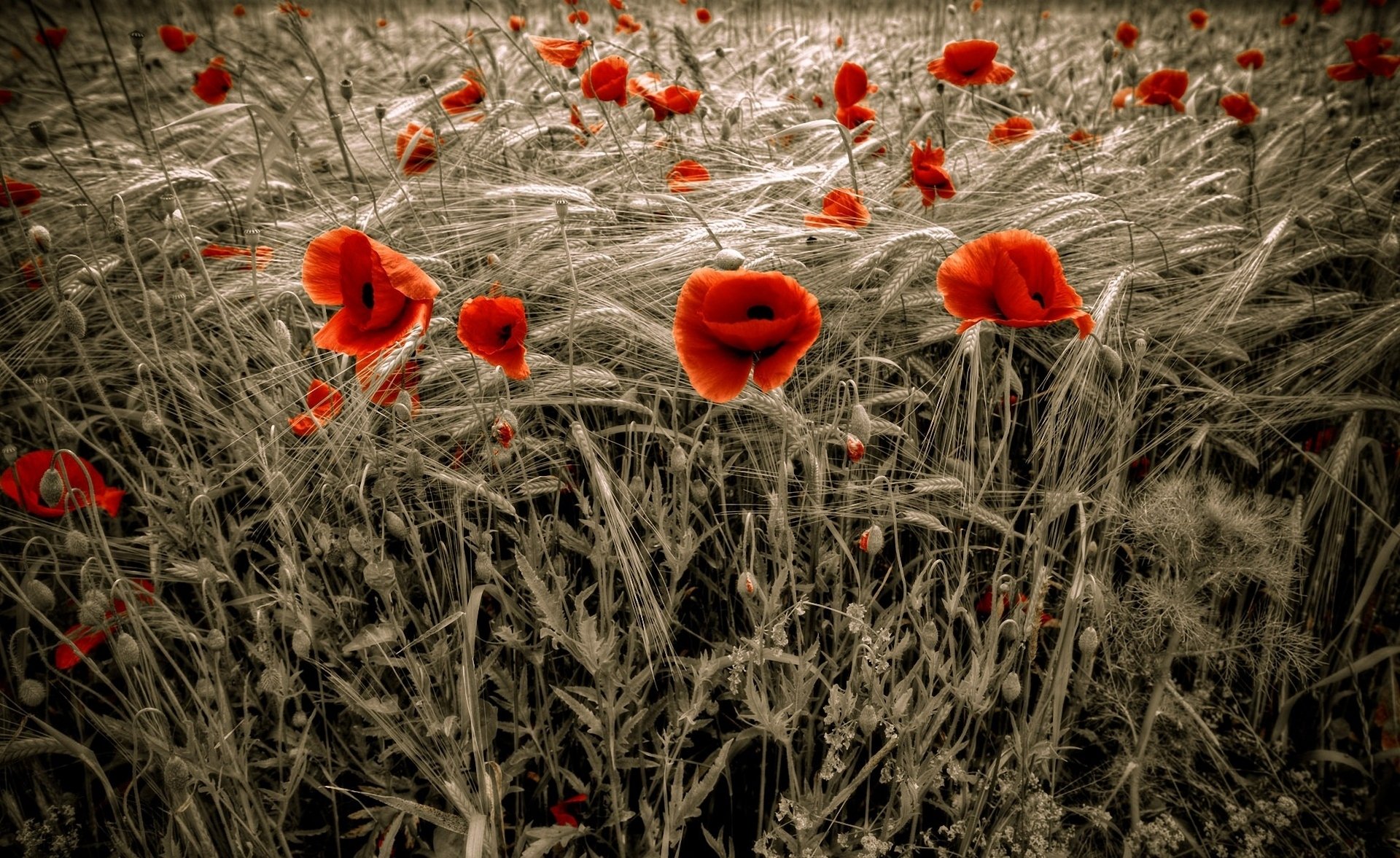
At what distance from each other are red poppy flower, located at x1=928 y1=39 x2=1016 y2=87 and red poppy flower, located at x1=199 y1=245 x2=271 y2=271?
5.43 ft

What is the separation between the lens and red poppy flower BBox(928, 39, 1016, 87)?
1874mm

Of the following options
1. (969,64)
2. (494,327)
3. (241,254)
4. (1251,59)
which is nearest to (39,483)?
(241,254)

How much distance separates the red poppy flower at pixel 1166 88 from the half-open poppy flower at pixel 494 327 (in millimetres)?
2252

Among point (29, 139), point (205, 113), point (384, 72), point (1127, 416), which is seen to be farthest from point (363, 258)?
point (384, 72)

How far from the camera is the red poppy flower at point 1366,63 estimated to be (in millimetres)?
2252

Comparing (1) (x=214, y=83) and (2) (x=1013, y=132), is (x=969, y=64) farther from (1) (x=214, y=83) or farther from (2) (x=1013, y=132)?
(1) (x=214, y=83)

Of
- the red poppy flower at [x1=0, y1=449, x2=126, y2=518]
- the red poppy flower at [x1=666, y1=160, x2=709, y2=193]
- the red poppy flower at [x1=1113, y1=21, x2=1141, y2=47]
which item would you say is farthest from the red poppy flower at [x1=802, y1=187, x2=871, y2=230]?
the red poppy flower at [x1=1113, y1=21, x2=1141, y2=47]

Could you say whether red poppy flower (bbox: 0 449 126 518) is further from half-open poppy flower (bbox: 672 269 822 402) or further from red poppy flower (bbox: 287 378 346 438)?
half-open poppy flower (bbox: 672 269 822 402)

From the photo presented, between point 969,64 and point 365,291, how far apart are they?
1.60 m

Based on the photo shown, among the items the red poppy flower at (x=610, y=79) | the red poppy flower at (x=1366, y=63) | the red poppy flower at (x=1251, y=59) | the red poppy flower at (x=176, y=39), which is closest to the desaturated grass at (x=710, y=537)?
the red poppy flower at (x=610, y=79)

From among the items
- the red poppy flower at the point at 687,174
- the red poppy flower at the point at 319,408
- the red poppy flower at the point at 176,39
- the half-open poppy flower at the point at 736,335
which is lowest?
the red poppy flower at the point at 319,408

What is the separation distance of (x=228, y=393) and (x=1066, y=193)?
6.00 feet

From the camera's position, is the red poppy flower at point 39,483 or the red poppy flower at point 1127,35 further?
the red poppy flower at point 1127,35

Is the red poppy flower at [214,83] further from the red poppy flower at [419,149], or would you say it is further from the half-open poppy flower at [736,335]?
the half-open poppy flower at [736,335]
